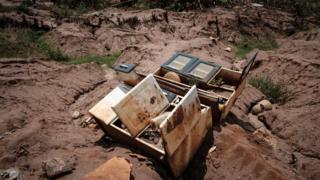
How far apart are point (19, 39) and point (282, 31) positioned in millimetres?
8671

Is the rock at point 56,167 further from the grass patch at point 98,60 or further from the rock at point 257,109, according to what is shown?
the grass patch at point 98,60

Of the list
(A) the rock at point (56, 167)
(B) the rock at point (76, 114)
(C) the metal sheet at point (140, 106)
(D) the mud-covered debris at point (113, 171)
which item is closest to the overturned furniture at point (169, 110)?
(C) the metal sheet at point (140, 106)

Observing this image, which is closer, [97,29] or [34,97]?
[34,97]

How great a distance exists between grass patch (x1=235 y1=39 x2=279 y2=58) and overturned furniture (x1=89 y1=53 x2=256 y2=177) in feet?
13.1

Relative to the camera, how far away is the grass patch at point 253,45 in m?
9.52

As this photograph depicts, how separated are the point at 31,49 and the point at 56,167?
207 inches

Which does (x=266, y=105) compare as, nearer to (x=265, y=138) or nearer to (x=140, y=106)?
(x=265, y=138)

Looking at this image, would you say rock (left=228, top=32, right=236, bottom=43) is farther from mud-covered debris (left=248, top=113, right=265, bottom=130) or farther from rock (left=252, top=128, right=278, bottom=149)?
rock (left=252, top=128, right=278, bottom=149)

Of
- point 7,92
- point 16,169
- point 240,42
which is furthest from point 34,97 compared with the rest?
point 240,42

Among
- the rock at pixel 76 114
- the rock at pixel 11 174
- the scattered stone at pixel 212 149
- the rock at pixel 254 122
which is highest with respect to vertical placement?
the rock at pixel 11 174

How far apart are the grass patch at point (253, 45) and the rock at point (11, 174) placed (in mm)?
7290

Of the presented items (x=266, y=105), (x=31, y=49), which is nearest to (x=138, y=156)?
(x=266, y=105)

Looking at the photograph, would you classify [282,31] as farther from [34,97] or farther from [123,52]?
[34,97]

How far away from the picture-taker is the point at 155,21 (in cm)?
1020
